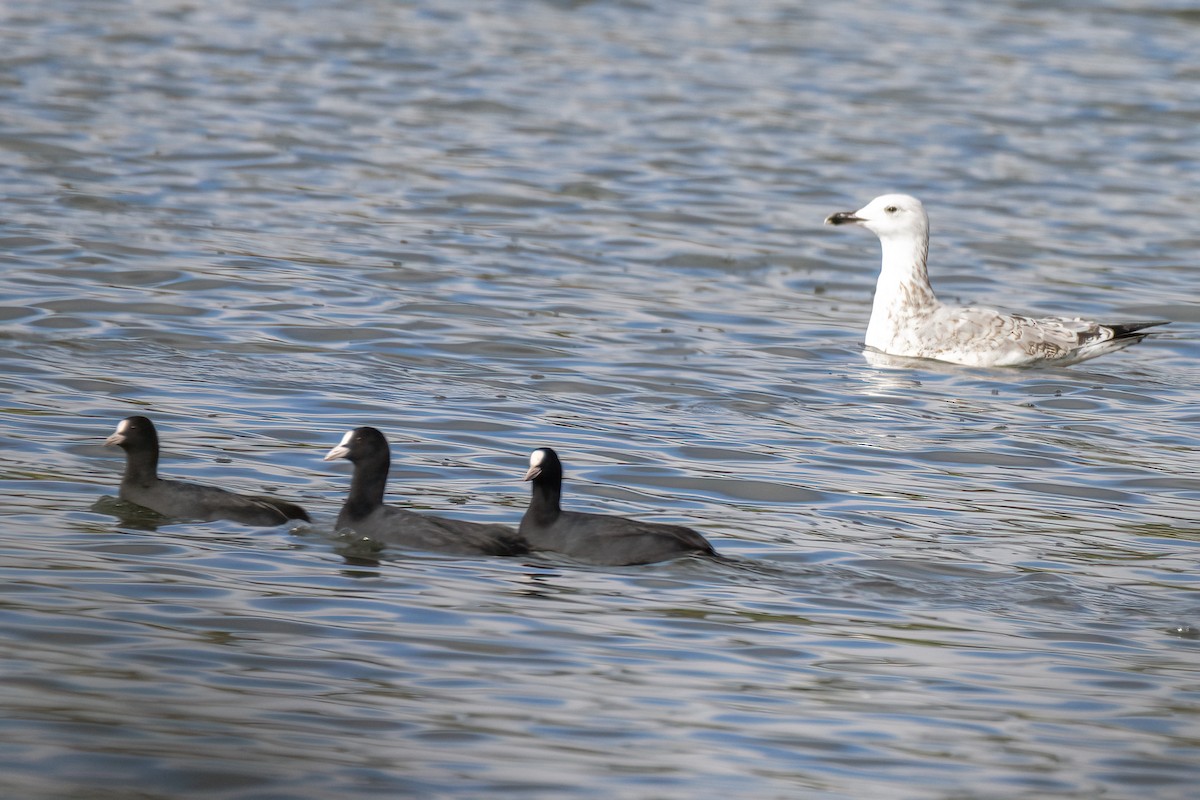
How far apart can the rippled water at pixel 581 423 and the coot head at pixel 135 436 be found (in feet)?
1.16

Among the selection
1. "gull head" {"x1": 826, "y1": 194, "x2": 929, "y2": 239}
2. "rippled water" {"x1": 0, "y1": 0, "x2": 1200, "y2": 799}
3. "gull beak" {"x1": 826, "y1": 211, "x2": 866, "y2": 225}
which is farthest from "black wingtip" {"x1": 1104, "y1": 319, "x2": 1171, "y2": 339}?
"gull beak" {"x1": 826, "y1": 211, "x2": 866, "y2": 225}

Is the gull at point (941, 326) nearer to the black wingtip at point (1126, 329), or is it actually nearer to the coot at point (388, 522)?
the black wingtip at point (1126, 329)

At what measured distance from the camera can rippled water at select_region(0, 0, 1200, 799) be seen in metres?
7.50

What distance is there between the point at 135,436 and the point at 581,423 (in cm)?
360

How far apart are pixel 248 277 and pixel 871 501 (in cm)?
740

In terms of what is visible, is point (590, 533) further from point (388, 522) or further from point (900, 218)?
point (900, 218)

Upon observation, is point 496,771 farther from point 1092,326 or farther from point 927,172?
point 927,172

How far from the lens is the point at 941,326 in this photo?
1641 centimetres

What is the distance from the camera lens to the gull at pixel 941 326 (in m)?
16.1

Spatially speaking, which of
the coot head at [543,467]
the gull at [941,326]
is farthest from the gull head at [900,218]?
the coot head at [543,467]

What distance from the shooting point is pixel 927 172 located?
25562 millimetres

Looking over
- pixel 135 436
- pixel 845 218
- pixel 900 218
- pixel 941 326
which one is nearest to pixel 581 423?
pixel 135 436

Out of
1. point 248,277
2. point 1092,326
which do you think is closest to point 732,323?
point 1092,326

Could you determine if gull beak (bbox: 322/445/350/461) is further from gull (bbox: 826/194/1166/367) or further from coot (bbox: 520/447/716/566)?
gull (bbox: 826/194/1166/367)
